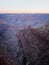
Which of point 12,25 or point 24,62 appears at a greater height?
point 12,25

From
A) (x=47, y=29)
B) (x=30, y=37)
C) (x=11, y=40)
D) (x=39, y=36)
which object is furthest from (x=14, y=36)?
(x=47, y=29)

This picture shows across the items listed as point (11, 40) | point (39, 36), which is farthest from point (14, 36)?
point (39, 36)

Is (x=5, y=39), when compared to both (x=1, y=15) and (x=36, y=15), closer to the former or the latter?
(x=1, y=15)

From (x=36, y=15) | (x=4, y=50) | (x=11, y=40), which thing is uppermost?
(x=36, y=15)

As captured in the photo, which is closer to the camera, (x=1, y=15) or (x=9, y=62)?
(x=9, y=62)

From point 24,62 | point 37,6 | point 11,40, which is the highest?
point 37,6

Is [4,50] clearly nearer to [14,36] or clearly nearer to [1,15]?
[14,36]
